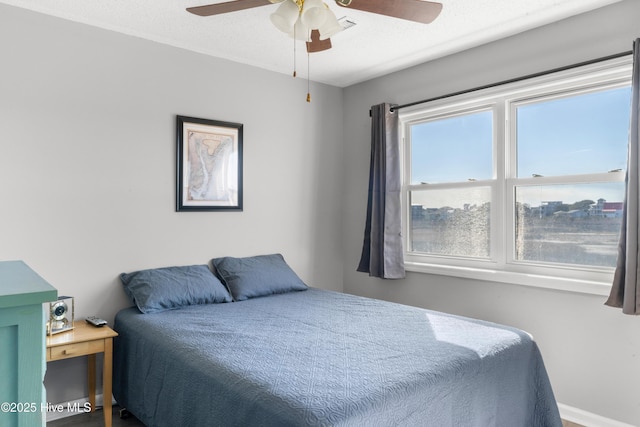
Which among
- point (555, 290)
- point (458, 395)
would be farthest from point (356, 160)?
point (458, 395)

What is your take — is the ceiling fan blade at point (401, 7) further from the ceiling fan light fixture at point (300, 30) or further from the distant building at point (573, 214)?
the distant building at point (573, 214)

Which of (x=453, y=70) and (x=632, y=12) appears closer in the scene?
(x=632, y=12)

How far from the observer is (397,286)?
12.3 ft

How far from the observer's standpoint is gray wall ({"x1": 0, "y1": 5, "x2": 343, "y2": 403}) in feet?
8.51

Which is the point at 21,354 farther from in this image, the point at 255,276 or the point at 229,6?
the point at 255,276

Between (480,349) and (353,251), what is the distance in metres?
2.21

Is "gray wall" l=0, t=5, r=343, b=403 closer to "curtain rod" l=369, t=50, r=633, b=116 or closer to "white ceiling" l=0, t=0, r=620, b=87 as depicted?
"white ceiling" l=0, t=0, r=620, b=87

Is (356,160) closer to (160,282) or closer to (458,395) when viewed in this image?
(160,282)

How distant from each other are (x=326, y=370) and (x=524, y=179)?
2.03 m

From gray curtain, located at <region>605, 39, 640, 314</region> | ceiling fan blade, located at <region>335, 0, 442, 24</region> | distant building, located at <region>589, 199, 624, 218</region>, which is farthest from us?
distant building, located at <region>589, 199, 624, 218</region>

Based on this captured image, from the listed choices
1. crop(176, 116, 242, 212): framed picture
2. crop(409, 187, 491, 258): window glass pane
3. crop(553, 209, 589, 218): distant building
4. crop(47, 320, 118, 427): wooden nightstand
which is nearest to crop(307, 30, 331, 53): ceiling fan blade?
crop(176, 116, 242, 212): framed picture

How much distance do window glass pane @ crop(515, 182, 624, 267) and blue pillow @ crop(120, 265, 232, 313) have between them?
84.2 inches

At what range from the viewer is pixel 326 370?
1.75 m

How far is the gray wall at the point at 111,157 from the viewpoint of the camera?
2.59 metres
